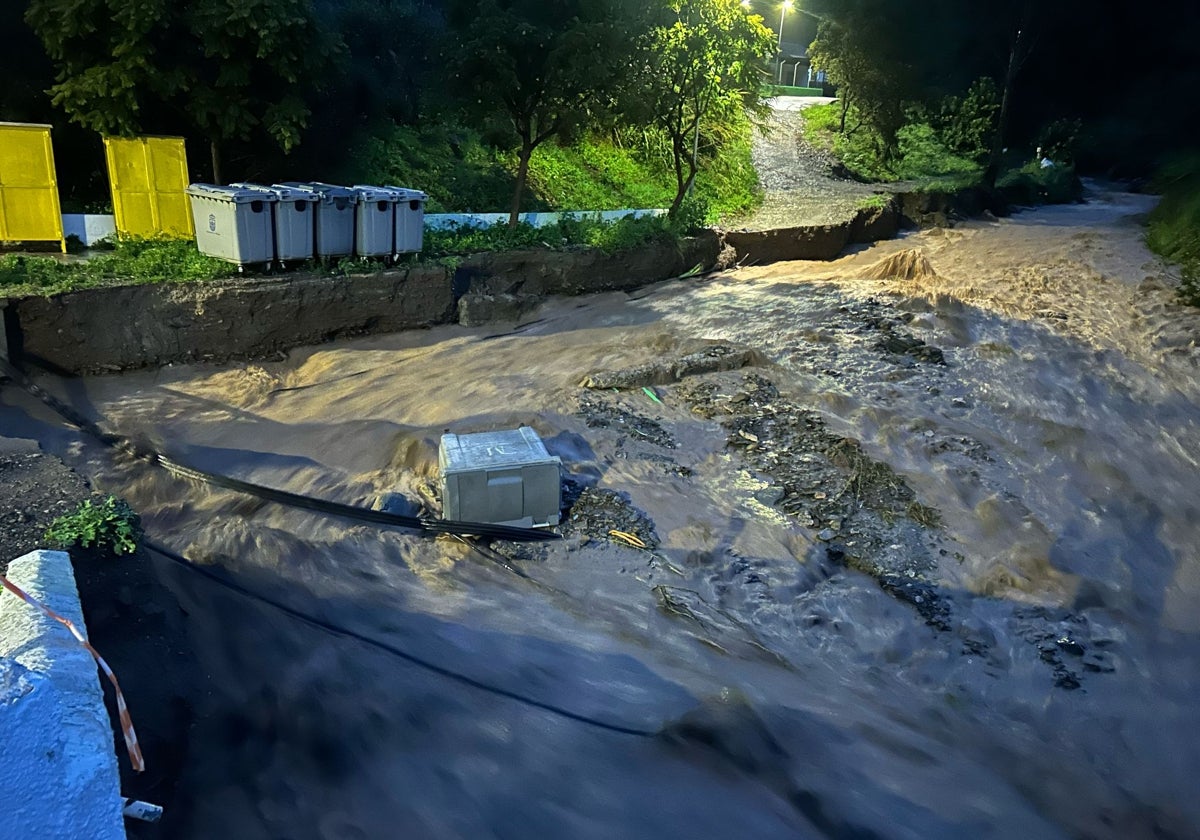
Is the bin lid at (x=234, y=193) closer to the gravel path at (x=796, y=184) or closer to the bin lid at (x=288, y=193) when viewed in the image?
the bin lid at (x=288, y=193)

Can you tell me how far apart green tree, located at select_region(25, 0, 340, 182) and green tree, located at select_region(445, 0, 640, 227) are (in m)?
2.11

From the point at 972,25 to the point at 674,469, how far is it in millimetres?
25362

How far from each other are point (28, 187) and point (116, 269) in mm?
2196

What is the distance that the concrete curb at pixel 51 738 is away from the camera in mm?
2639

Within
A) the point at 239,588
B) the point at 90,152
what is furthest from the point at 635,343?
the point at 90,152

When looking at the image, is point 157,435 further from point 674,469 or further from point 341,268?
point 674,469

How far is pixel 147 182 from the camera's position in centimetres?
1197

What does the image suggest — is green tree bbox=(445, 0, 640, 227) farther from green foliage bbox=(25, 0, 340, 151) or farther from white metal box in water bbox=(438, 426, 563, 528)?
white metal box in water bbox=(438, 426, 563, 528)

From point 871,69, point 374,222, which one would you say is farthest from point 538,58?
point 871,69

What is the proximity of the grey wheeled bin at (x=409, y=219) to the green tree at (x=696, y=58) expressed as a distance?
13.5ft

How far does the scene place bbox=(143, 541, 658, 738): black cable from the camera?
4754mm

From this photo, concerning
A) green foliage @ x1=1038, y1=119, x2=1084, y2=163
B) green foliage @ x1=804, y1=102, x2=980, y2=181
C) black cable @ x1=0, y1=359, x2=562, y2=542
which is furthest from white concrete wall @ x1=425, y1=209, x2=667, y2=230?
green foliage @ x1=1038, y1=119, x2=1084, y2=163

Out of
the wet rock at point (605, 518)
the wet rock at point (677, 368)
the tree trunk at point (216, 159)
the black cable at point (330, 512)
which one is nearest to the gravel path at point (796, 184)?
the wet rock at point (677, 368)

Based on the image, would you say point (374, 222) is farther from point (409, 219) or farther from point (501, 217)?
point (501, 217)
